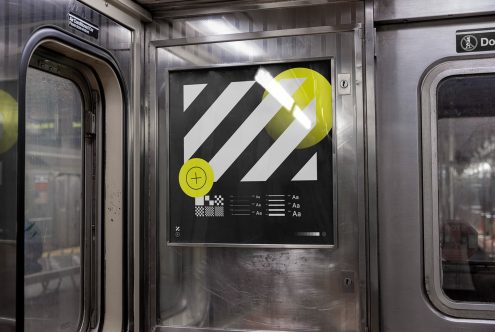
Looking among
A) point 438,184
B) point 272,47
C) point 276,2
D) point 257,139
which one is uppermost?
point 276,2

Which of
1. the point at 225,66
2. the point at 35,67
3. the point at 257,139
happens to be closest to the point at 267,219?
the point at 257,139

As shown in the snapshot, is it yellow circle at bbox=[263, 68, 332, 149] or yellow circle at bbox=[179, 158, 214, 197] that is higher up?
yellow circle at bbox=[263, 68, 332, 149]

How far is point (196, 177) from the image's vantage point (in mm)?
2520

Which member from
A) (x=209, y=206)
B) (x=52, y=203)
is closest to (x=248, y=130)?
(x=209, y=206)

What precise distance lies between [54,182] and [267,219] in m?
1.01

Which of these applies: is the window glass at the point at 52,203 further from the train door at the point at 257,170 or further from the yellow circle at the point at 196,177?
the yellow circle at the point at 196,177

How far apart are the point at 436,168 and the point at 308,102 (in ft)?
2.25

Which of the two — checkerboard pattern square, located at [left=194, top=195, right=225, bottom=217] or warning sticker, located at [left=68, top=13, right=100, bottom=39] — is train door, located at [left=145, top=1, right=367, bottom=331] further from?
warning sticker, located at [left=68, top=13, right=100, bottom=39]

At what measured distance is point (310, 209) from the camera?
7.77 feet

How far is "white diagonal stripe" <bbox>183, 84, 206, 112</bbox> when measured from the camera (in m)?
2.55

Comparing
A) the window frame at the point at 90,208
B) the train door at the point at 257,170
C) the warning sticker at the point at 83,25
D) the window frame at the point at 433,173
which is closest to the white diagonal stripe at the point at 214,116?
the train door at the point at 257,170

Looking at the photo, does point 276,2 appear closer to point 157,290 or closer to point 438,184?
point 438,184

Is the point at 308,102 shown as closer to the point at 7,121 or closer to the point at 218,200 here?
the point at 218,200

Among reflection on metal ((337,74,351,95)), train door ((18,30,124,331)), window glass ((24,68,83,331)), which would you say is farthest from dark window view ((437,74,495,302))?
window glass ((24,68,83,331))
